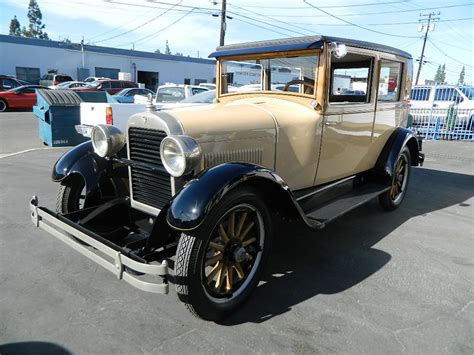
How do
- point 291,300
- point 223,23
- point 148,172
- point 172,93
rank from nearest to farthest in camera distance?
point 291,300
point 148,172
point 172,93
point 223,23

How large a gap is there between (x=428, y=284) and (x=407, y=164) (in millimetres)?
2389

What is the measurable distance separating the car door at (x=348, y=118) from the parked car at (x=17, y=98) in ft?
57.2

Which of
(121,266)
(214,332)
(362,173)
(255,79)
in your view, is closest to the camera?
(121,266)

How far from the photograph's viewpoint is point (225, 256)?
8.38 ft

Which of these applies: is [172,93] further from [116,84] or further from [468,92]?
[116,84]

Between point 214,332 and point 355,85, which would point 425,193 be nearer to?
point 355,85

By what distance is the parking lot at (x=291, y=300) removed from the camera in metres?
→ 2.26

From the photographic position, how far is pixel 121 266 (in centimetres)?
221

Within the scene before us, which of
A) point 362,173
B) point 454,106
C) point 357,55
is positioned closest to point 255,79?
point 357,55

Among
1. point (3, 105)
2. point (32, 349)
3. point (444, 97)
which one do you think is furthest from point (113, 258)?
point (3, 105)

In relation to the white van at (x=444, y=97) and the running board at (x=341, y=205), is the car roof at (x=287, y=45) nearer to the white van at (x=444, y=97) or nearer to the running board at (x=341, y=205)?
the running board at (x=341, y=205)

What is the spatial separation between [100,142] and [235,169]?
1.35 meters

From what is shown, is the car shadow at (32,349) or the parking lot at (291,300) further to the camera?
the parking lot at (291,300)

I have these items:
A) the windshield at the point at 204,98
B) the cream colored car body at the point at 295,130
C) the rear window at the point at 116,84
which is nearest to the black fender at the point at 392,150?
the cream colored car body at the point at 295,130
